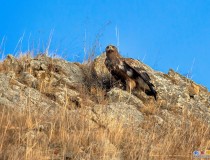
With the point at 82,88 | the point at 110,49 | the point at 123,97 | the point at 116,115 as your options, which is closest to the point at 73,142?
Answer: the point at 116,115

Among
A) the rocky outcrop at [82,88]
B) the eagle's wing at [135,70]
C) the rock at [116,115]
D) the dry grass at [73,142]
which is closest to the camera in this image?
the dry grass at [73,142]

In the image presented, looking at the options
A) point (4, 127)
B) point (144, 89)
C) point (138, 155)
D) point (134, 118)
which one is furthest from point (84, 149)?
point (144, 89)

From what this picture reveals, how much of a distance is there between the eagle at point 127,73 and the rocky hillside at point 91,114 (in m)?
0.22

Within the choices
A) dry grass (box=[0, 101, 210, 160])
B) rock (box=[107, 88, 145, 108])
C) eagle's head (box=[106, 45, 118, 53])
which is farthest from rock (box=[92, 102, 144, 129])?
eagle's head (box=[106, 45, 118, 53])

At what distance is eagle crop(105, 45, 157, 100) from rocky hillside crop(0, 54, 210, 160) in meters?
0.22

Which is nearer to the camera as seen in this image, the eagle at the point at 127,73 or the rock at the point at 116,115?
the rock at the point at 116,115

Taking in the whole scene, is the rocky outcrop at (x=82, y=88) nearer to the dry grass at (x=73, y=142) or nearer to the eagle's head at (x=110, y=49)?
the eagle's head at (x=110, y=49)

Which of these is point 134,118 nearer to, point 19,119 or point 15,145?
point 19,119

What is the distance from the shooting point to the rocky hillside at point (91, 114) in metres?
6.49

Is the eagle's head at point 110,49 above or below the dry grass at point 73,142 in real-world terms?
above

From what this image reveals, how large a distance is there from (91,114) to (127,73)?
3.59 meters

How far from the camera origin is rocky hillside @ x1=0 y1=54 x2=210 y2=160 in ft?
21.3

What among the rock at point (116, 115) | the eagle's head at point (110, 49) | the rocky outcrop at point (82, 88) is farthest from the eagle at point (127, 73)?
the rock at point (116, 115)

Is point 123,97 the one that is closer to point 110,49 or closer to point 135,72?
point 135,72
